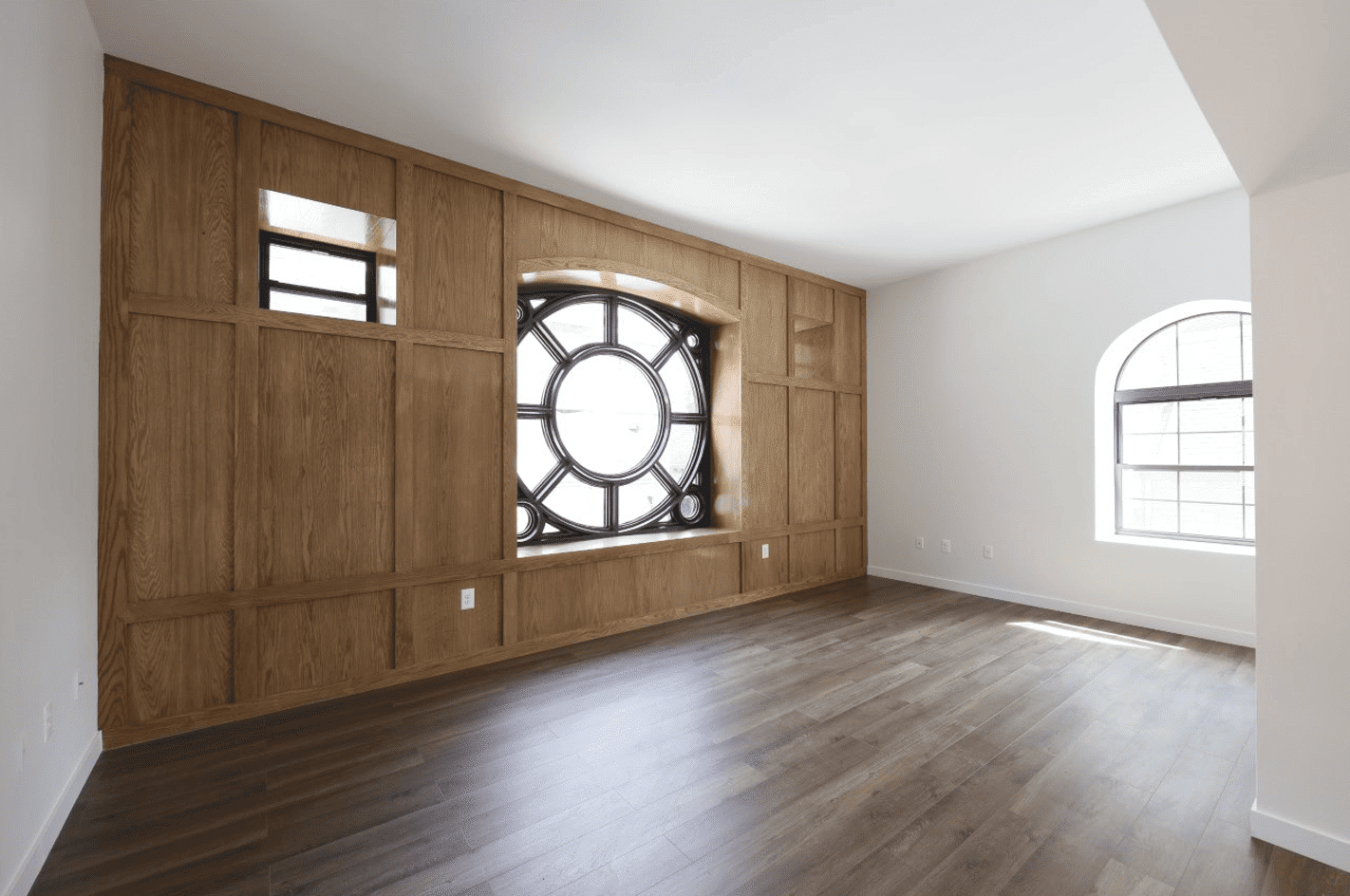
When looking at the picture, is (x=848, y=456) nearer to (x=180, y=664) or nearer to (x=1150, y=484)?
(x=1150, y=484)

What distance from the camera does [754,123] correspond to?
3012mm

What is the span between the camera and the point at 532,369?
4.26m

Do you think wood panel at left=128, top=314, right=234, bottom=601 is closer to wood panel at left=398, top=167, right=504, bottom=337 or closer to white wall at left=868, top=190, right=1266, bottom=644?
wood panel at left=398, top=167, right=504, bottom=337

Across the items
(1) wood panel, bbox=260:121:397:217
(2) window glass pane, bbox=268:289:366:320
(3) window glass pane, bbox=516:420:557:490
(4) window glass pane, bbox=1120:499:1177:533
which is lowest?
(4) window glass pane, bbox=1120:499:1177:533

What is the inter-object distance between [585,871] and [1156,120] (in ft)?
13.8

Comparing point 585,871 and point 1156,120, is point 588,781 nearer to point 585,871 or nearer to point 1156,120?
Answer: point 585,871

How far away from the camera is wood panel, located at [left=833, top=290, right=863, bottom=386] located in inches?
229

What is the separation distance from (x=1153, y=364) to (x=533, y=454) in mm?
4761

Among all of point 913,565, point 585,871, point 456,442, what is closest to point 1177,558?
point 913,565

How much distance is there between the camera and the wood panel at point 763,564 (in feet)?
16.3

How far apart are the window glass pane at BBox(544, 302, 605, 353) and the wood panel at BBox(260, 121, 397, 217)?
1.40 metres

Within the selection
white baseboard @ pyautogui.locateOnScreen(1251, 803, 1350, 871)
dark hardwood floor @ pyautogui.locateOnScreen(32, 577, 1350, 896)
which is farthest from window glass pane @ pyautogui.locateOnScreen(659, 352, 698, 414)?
white baseboard @ pyautogui.locateOnScreen(1251, 803, 1350, 871)

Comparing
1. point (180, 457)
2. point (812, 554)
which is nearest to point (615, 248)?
point (180, 457)

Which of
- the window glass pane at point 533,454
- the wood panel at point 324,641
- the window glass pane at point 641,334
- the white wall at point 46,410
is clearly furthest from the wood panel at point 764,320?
the white wall at point 46,410
